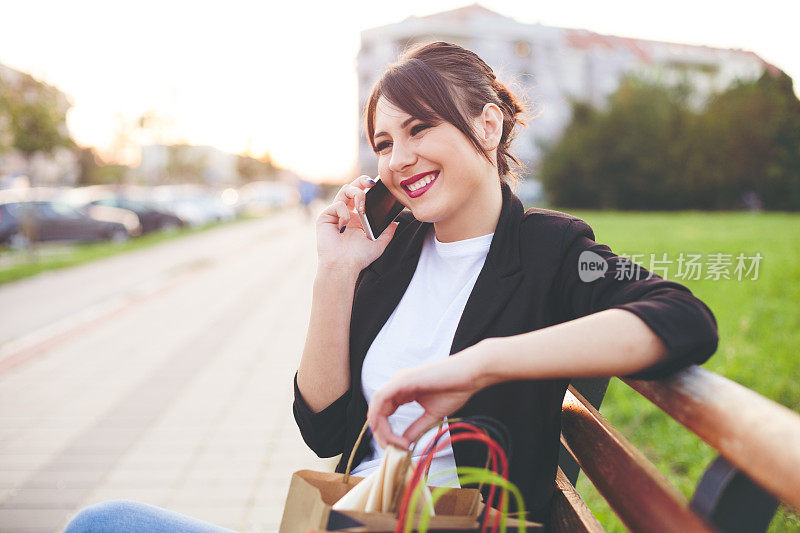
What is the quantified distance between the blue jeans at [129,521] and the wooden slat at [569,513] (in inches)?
33.9

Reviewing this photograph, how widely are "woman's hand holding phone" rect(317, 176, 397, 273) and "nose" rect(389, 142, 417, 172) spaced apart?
0.31 meters

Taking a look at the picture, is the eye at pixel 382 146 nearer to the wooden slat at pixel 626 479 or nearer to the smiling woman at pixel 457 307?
the smiling woman at pixel 457 307

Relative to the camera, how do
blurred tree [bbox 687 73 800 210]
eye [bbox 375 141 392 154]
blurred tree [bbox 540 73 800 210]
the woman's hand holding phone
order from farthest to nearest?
blurred tree [bbox 540 73 800 210], blurred tree [bbox 687 73 800 210], the woman's hand holding phone, eye [bbox 375 141 392 154]

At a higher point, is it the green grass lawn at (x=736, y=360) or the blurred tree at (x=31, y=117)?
the blurred tree at (x=31, y=117)

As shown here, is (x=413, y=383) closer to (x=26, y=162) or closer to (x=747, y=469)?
(x=747, y=469)

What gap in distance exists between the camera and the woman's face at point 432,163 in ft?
5.74

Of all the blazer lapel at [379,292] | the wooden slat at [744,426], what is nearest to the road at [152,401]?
the blazer lapel at [379,292]

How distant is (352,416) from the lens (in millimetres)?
1870

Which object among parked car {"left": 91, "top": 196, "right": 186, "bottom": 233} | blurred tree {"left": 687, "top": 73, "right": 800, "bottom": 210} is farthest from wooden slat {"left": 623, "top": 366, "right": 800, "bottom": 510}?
parked car {"left": 91, "top": 196, "right": 186, "bottom": 233}

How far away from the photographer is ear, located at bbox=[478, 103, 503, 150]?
1.82 meters

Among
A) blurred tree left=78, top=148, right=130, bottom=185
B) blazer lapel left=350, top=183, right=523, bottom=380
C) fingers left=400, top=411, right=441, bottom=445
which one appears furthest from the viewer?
blurred tree left=78, top=148, right=130, bottom=185

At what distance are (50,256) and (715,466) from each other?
1690 centimetres

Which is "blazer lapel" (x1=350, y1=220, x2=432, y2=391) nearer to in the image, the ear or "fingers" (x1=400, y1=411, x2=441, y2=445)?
the ear

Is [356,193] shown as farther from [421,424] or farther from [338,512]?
[338,512]
